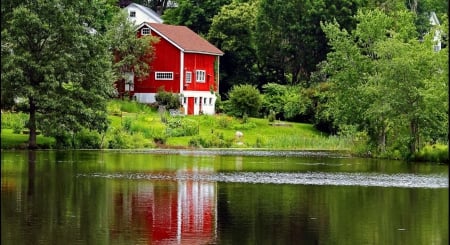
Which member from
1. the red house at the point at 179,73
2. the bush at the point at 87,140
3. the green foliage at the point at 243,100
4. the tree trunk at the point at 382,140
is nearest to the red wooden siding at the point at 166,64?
the red house at the point at 179,73

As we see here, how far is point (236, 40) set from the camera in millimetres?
94062

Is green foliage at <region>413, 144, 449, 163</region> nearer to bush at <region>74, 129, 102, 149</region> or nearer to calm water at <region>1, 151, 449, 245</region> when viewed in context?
calm water at <region>1, 151, 449, 245</region>

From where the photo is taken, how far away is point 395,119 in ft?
195

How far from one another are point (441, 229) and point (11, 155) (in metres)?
30.3

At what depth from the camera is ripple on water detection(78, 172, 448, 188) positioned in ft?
137

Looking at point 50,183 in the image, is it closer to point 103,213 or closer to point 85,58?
point 103,213

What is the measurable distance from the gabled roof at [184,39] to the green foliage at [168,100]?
5.68m

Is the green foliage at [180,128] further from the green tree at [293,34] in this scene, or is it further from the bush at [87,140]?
the green tree at [293,34]

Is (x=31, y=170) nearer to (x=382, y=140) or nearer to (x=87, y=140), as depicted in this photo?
(x=87, y=140)

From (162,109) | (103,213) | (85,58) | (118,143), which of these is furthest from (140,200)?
(162,109)

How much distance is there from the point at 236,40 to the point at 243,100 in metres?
14.4

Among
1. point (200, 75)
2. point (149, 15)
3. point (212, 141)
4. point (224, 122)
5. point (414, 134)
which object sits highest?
point (149, 15)

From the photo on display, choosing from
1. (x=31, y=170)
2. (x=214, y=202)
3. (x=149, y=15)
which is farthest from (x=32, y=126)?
(x=149, y=15)

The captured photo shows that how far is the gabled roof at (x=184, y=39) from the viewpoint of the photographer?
86.1m
